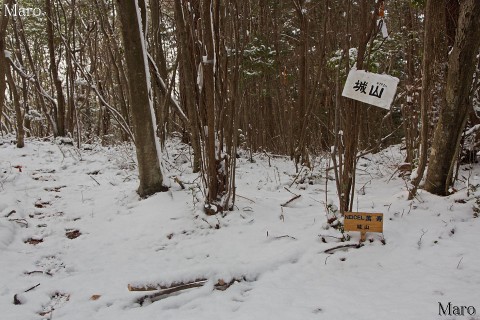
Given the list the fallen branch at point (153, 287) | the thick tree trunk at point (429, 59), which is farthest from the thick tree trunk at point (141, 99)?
the thick tree trunk at point (429, 59)

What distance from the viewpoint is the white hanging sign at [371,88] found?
8.87 ft

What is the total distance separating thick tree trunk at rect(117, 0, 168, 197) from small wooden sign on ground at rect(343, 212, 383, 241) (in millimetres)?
2351

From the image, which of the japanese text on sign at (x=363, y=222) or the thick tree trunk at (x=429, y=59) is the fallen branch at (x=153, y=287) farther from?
the thick tree trunk at (x=429, y=59)

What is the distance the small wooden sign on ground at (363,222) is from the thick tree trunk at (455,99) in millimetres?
1303

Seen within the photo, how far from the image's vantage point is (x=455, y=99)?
3.47 metres

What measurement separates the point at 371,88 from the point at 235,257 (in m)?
1.79

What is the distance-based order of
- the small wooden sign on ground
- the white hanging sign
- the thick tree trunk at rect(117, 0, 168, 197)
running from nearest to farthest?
the white hanging sign → the small wooden sign on ground → the thick tree trunk at rect(117, 0, 168, 197)

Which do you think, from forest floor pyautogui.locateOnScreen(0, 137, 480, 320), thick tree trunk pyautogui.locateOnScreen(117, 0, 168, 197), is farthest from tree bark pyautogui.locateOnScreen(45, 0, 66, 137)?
thick tree trunk pyautogui.locateOnScreen(117, 0, 168, 197)

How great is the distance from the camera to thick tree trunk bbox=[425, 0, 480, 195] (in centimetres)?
331

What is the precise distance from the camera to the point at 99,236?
11.6ft

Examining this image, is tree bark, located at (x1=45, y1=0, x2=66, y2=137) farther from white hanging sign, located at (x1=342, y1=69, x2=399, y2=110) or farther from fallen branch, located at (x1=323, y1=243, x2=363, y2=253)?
fallen branch, located at (x1=323, y1=243, x2=363, y2=253)

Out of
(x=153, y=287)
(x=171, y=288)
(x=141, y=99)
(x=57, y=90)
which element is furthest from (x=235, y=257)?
(x=57, y=90)

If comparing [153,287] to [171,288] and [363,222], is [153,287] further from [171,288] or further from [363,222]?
[363,222]

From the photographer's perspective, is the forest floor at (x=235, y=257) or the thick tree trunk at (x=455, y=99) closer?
the forest floor at (x=235, y=257)
